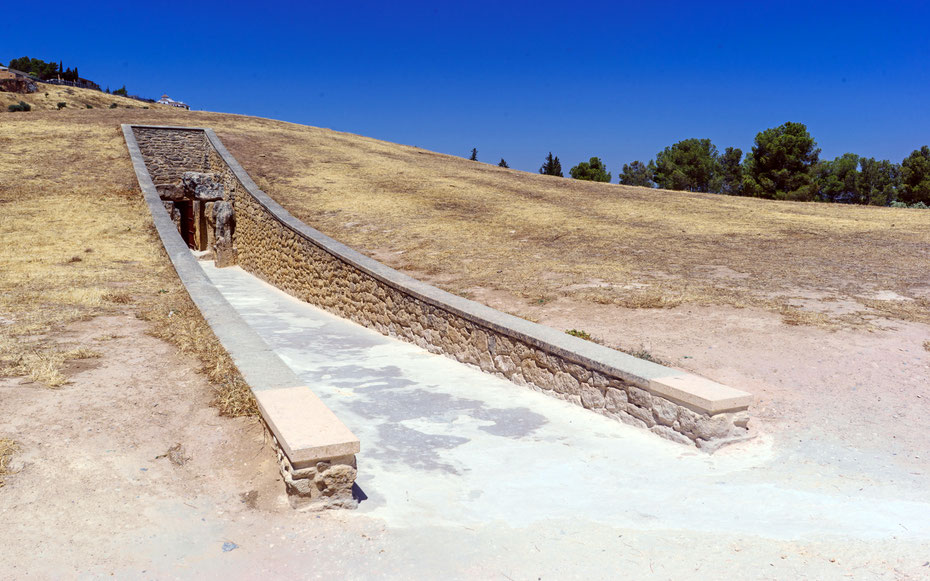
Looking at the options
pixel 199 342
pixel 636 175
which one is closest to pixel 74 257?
pixel 199 342

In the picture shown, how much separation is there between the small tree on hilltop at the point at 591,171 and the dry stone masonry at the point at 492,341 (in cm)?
4646

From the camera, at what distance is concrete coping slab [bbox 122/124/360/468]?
3.87 m

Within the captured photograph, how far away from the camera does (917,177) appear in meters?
42.3

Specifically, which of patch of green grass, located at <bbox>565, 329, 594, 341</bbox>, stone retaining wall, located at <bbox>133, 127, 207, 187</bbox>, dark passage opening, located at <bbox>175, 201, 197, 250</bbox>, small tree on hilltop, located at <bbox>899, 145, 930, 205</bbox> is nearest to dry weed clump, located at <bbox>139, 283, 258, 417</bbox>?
patch of green grass, located at <bbox>565, 329, 594, 341</bbox>

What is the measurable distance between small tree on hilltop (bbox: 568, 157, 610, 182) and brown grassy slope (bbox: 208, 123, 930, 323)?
35137mm

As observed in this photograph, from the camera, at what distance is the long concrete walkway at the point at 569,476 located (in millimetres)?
4051

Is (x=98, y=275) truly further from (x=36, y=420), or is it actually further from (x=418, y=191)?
(x=418, y=191)

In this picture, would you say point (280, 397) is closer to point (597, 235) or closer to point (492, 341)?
point (492, 341)

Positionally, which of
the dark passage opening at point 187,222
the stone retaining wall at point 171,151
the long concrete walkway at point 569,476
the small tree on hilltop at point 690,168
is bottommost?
the long concrete walkway at point 569,476

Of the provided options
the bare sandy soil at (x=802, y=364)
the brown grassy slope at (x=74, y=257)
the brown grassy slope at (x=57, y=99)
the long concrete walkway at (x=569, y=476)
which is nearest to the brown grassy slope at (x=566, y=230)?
the brown grassy slope at (x=74, y=257)

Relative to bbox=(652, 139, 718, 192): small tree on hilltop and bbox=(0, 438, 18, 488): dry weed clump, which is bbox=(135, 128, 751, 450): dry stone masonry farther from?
bbox=(652, 139, 718, 192): small tree on hilltop

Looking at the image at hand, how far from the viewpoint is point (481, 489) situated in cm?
453

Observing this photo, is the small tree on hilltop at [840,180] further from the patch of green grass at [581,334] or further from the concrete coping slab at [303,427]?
the concrete coping slab at [303,427]

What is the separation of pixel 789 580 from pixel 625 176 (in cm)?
8298
